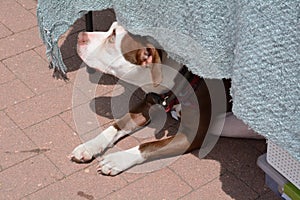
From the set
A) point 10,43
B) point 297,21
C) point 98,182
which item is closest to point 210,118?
point 98,182

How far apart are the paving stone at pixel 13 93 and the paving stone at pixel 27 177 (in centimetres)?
41

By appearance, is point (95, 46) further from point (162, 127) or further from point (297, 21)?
point (297, 21)

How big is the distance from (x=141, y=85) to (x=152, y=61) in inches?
9.2

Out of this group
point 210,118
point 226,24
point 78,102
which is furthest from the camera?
point 78,102

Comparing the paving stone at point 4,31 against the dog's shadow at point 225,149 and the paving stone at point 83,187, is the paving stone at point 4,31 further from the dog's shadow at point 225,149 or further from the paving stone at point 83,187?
the paving stone at point 83,187

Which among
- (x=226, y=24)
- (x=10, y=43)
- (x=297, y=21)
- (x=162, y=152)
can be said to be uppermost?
(x=297, y=21)

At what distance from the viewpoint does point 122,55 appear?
260 cm

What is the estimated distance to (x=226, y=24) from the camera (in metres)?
1.99

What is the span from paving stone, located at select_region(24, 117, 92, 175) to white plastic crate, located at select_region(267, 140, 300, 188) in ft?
2.54

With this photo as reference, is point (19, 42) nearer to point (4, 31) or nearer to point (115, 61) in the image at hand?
A: point (4, 31)

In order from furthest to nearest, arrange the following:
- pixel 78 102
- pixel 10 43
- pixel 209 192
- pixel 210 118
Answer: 1. pixel 10 43
2. pixel 78 102
3. pixel 210 118
4. pixel 209 192

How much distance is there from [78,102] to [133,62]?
46 cm

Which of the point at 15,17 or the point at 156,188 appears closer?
the point at 156,188

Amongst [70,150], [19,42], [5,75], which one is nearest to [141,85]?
[70,150]
